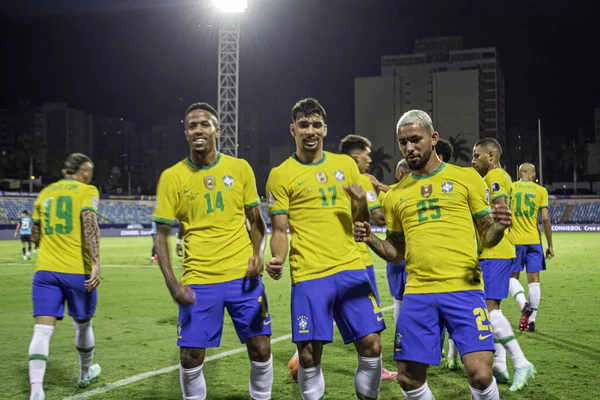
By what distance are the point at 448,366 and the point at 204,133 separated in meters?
4.36

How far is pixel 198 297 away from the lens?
5.19m

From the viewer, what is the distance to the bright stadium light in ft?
128

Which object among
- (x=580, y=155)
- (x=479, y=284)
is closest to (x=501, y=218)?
(x=479, y=284)

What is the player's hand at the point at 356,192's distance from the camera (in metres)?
5.43

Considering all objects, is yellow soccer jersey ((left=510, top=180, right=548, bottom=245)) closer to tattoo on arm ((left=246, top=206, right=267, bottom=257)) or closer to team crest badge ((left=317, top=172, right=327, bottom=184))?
team crest badge ((left=317, top=172, right=327, bottom=184))

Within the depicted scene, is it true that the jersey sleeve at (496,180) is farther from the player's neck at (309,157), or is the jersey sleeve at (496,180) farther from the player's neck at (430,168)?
the player's neck at (309,157)

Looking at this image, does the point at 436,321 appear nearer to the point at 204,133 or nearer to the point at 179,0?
the point at 204,133

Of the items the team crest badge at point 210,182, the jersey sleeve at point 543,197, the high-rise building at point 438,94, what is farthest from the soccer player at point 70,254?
the high-rise building at point 438,94

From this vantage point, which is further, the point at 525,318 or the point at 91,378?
the point at 525,318

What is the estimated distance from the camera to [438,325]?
4.57 m

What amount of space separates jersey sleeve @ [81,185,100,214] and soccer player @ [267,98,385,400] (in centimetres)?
238

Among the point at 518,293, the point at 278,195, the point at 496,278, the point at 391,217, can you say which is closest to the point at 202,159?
the point at 278,195

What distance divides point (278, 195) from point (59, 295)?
2788 mm

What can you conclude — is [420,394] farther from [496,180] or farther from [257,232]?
[496,180]
